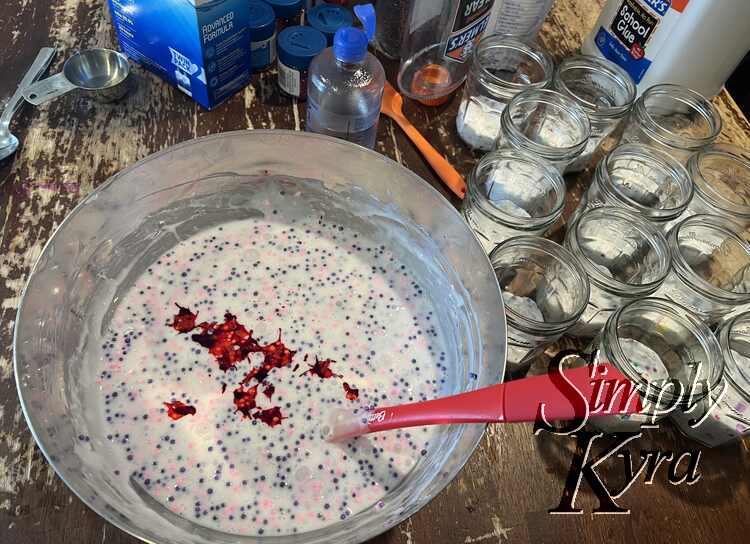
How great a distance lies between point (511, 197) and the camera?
80 cm

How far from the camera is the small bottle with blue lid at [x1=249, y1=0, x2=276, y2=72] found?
88 centimetres

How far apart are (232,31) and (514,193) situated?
0.43 metres

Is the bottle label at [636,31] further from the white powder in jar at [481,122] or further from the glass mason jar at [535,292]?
the glass mason jar at [535,292]

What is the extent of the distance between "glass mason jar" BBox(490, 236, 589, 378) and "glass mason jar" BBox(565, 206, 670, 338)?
0.07ft

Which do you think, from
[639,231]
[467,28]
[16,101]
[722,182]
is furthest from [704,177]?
[16,101]

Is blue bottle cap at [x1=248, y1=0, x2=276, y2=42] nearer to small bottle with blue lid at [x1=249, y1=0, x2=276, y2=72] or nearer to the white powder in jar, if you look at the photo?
small bottle with blue lid at [x1=249, y1=0, x2=276, y2=72]

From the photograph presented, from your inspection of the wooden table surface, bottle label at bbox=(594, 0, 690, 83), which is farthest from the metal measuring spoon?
bottle label at bbox=(594, 0, 690, 83)

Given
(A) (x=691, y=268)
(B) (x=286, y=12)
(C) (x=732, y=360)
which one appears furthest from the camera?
(B) (x=286, y=12)

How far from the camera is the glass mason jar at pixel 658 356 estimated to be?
60cm

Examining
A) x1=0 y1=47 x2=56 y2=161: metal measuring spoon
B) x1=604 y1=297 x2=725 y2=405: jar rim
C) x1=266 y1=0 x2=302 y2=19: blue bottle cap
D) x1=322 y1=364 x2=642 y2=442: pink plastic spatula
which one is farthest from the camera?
x1=266 y1=0 x2=302 y2=19: blue bottle cap

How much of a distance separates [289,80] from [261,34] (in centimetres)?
8

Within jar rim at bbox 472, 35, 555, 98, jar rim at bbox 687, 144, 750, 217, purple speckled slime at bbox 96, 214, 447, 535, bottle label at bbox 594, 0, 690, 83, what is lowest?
purple speckled slime at bbox 96, 214, 447, 535

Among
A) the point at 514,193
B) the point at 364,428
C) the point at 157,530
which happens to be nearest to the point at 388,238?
the point at 514,193

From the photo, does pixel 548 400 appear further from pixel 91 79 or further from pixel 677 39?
pixel 91 79
